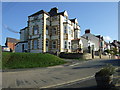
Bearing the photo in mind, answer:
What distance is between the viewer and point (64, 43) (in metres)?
30.2

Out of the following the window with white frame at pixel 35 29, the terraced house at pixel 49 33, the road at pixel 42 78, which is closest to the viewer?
the road at pixel 42 78

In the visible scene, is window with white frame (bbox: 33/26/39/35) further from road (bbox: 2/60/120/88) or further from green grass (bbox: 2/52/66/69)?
road (bbox: 2/60/120/88)

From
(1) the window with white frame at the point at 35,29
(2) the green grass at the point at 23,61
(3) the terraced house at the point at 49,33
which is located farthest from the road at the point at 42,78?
(1) the window with white frame at the point at 35,29

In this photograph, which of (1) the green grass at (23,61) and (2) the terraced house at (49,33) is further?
(2) the terraced house at (49,33)

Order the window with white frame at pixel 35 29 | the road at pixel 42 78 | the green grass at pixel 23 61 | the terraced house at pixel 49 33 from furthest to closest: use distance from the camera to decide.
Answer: the window with white frame at pixel 35 29, the terraced house at pixel 49 33, the green grass at pixel 23 61, the road at pixel 42 78

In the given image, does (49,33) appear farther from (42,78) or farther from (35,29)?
(42,78)

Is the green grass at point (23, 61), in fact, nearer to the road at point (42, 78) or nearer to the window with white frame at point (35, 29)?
the road at point (42, 78)

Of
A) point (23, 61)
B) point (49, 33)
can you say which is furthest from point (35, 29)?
point (23, 61)

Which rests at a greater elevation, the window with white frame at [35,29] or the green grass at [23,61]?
the window with white frame at [35,29]

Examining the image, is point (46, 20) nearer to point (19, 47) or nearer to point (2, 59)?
point (19, 47)

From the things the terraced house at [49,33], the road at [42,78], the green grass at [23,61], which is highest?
the terraced house at [49,33]

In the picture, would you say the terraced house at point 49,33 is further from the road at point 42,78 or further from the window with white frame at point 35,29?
the road at point 42,78

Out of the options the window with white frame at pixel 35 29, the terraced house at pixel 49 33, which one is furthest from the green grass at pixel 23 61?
the window with white frame at pixel 35 29

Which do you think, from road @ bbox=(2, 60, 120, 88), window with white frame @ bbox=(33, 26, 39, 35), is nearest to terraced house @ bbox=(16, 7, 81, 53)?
window with white frame @ bbox=(33, 26, 39, 35)
